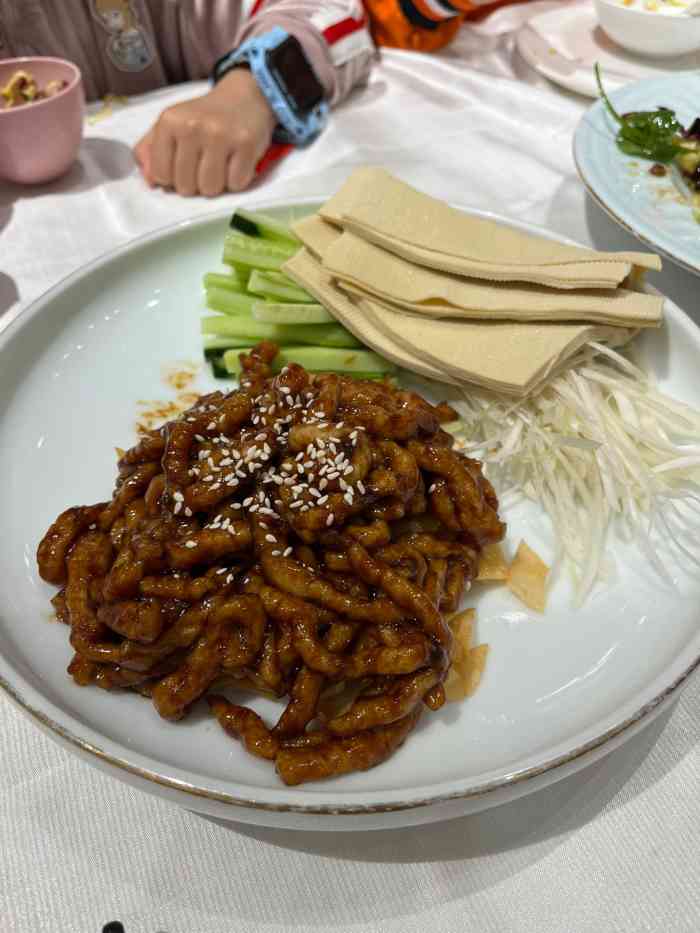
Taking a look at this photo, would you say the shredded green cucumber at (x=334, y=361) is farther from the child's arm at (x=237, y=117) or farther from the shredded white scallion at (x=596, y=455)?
the child's arm at (x=237, y=117)

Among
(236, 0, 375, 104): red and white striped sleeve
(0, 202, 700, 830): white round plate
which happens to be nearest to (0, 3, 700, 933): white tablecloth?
(0, 202, 700, 830): white round plate

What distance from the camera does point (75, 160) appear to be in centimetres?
315

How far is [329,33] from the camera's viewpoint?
10.8ft

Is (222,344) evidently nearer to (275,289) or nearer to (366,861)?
(275,289)

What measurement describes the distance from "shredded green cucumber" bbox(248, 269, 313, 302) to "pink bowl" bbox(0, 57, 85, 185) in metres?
1.21

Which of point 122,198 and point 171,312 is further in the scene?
point 122,198

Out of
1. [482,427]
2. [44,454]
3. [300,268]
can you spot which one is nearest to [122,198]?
[300,268]

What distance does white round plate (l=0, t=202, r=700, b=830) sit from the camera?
121cm

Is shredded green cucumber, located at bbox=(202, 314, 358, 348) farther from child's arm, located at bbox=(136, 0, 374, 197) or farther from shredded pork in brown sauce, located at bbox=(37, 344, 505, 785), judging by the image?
child's arm, located at bbox=(136, 0, 374, 197)

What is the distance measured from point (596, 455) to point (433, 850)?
0.99 metres

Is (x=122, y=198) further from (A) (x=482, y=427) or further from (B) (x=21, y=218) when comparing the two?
(A) (x=482, y=427)

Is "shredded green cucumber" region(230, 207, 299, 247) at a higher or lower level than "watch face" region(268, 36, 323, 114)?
lower

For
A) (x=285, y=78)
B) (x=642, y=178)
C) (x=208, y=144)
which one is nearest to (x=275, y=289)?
(x=208, y=144)

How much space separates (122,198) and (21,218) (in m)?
0.38
